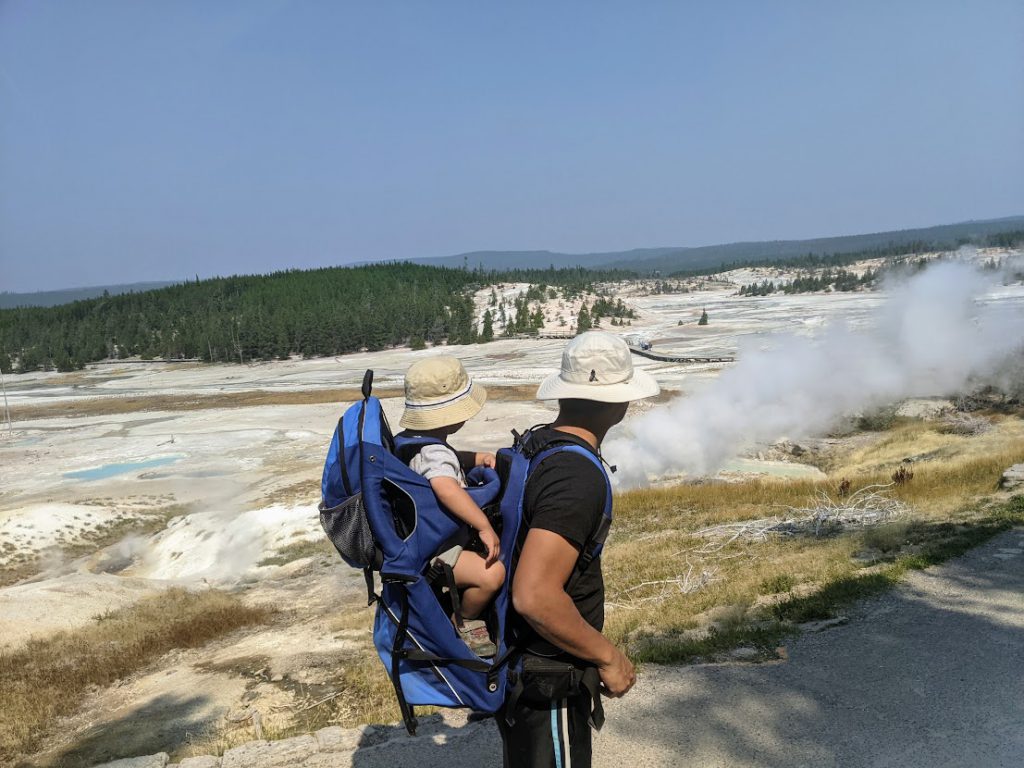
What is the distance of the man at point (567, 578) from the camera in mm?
2680

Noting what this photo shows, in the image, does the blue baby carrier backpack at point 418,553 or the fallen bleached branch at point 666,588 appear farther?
the fallen bleached branch at point 666,588

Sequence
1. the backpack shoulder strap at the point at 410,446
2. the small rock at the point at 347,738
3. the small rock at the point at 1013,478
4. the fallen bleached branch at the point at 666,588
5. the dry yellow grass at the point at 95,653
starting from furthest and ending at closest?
the small rock at the point at 1013,478, the fallen bleached branch at the point at 666,588, the dry yellow grass at the point at 95,653, the small rock at the point at 347,738, the backpack shoulder strap at the point at 410,446

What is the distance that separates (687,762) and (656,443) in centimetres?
2359

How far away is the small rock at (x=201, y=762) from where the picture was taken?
5855 mm

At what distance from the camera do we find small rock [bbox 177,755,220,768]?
5855 mm

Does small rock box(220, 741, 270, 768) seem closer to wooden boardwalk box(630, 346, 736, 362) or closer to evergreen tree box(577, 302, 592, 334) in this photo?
wooden boardwalk box(630, 346, 736, 362)

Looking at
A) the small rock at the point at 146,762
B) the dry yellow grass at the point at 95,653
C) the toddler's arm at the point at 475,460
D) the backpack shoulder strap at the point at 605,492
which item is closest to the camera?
the backpack shoulder strap at the point at 605,492

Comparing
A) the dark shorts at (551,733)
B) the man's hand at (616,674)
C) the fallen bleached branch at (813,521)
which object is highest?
the man's hand at (616,674)

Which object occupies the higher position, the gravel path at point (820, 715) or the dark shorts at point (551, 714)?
the dark shorts at point (551, 714)

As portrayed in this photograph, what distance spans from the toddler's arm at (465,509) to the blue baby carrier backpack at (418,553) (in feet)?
0.13

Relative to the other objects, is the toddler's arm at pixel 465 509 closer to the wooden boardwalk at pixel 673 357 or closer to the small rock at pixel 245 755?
the small rock at pixel 245 755

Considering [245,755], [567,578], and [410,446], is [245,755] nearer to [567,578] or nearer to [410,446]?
[410,446]

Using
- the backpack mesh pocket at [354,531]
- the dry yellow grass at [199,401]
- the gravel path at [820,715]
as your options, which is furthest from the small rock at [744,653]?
the dry yellow grass at [199,401]

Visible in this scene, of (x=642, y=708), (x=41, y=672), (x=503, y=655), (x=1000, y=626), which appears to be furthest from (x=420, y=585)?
Answer: (x=41, y=672)
